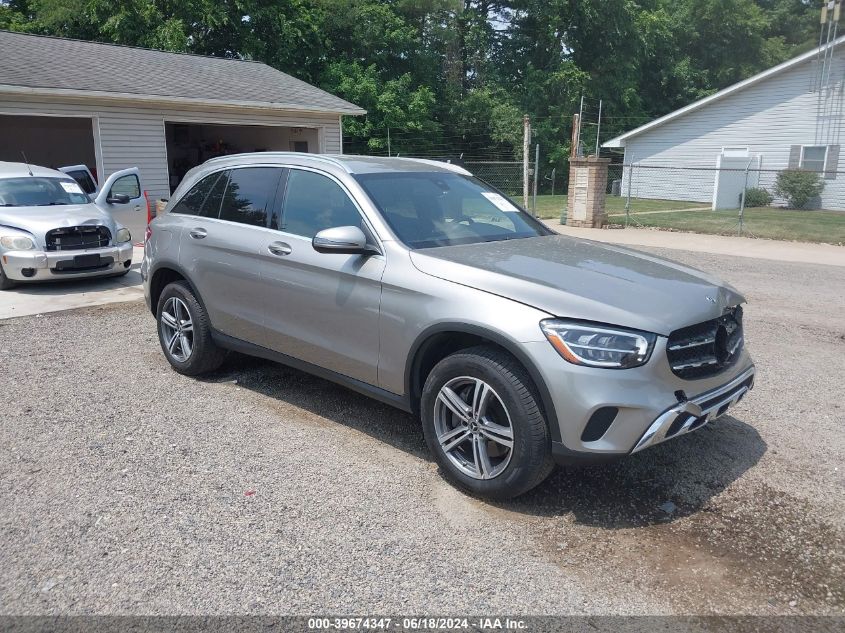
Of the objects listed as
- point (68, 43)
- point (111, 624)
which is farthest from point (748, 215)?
point (111, 624)

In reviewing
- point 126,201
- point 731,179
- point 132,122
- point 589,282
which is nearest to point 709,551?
point 589,282

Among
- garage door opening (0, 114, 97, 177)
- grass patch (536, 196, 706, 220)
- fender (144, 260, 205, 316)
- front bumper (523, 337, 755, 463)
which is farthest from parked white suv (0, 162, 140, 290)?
grass patch (536, 196, 706, 220)

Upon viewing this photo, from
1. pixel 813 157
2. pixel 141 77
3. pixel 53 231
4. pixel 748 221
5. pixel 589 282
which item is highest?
pixel 141 77

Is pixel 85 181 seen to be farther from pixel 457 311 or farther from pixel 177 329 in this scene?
pixel 457 311

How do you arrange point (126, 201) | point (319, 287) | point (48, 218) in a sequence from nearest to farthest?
point (319, 287) → point (48, 218) → point (126, 201)

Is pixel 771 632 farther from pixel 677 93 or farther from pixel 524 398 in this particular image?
pixel 677 93

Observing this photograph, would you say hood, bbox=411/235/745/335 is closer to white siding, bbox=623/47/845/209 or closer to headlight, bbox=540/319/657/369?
headlight, bbox=540/319/657/369

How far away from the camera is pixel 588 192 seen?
62.3 feet

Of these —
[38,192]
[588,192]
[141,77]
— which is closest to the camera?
[38,192]

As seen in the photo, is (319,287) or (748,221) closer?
(319,287)

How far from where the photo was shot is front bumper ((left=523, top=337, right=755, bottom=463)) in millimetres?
3412

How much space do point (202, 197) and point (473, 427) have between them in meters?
3.26

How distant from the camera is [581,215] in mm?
19328

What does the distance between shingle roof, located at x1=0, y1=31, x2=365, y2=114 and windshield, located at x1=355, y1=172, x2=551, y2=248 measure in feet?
39.2
